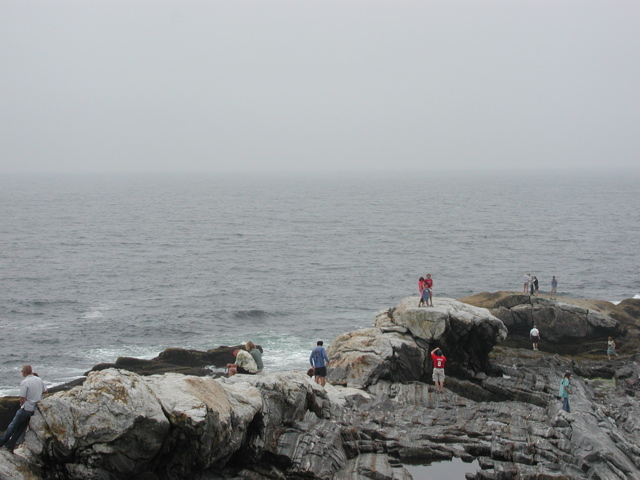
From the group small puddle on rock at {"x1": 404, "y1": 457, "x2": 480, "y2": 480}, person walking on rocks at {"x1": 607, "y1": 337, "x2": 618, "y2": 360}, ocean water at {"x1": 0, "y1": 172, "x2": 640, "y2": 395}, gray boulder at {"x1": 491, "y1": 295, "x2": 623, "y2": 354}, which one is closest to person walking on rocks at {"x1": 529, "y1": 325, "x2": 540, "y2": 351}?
gray boulder at {"x1": 491, "y1": 295, "x2": 623, "y2": 354}

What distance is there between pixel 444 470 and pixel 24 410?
12.4 meters

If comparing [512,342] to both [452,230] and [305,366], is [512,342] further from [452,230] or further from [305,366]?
[452,230]

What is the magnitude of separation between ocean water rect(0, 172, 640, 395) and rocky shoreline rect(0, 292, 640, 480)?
37.6 ft

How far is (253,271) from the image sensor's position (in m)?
73.8

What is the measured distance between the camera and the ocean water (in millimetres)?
47406

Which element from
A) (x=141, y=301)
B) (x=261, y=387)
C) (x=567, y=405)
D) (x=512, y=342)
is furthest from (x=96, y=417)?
(x=141, y=301)

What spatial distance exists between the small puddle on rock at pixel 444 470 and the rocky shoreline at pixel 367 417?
1.00 feet

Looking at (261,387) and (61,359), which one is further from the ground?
(261,387)

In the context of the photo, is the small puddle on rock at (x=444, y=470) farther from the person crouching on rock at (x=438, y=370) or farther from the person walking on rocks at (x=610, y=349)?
the person walking on rocks at (x=610, y=349)

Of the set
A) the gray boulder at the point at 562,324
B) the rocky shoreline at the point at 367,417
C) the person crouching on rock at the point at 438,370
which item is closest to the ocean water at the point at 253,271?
the rocky shoreline at the point at 367,417

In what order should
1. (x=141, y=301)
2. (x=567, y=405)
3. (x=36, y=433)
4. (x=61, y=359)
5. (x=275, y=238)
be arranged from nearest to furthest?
(x=36, y=433) < (x=567, y=405) < (x=61, y=359) < (x=141, y=301) < (x=275, y=238)

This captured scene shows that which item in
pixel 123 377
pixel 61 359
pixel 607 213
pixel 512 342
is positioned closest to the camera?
pixel 123 377

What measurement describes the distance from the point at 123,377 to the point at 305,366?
82.5ft

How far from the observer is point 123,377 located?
15562 mm
